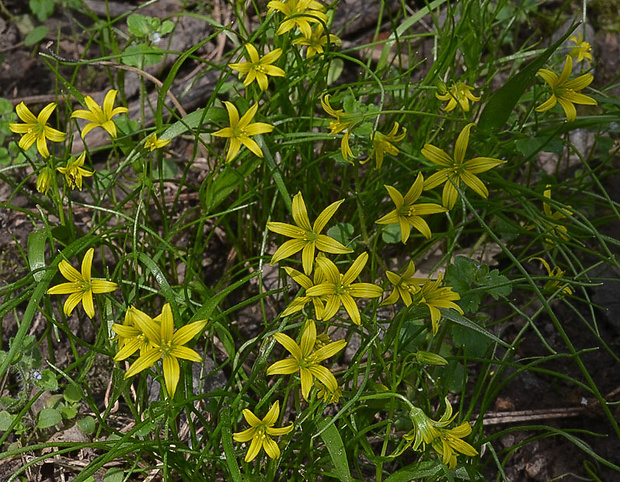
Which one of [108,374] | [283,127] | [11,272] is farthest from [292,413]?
[11,272]

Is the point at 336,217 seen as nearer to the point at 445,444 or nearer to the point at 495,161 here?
the point at 495,161

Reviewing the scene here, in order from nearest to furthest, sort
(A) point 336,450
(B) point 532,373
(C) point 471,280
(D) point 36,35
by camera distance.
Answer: (A) point 336,450, (C) point 471,280, (B) point 532,373, (D) point 36,35

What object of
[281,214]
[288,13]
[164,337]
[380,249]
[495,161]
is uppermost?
[288,13]

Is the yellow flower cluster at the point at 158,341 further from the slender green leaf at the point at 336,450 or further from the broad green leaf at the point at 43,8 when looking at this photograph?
the broad green leaf at the point at 43,8

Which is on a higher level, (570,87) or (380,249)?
(570,87)

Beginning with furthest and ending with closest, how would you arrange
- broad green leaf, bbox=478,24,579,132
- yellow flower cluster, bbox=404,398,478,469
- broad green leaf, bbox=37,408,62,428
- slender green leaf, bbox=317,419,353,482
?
1. broad green leaf, bbox=37,408,62,428
2. broad green leaf, bbox=478,24,579,132
3. slender green leaf, bbox=317,419,353,482
4. yellow flower cluster, bbox=404,398,478,469

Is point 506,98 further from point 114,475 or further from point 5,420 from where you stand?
point 5,420

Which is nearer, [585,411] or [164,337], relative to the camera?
[164,337]

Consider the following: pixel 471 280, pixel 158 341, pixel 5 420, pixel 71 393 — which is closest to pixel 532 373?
pixel 471 280

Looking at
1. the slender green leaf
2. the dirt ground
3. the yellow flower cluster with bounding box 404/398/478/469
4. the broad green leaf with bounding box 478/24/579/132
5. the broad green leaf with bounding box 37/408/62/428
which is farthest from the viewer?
the dirt ground

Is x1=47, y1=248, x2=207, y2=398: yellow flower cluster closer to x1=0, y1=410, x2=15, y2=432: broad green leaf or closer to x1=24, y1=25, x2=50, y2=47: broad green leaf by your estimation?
x1=0, y1=410, x2=15, y2=432: broad green leaf

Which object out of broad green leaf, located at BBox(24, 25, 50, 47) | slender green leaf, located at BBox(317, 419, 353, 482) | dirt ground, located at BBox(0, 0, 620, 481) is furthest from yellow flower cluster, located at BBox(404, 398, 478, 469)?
broad green leaf, located at BBox(24, 25, 50, 47)
